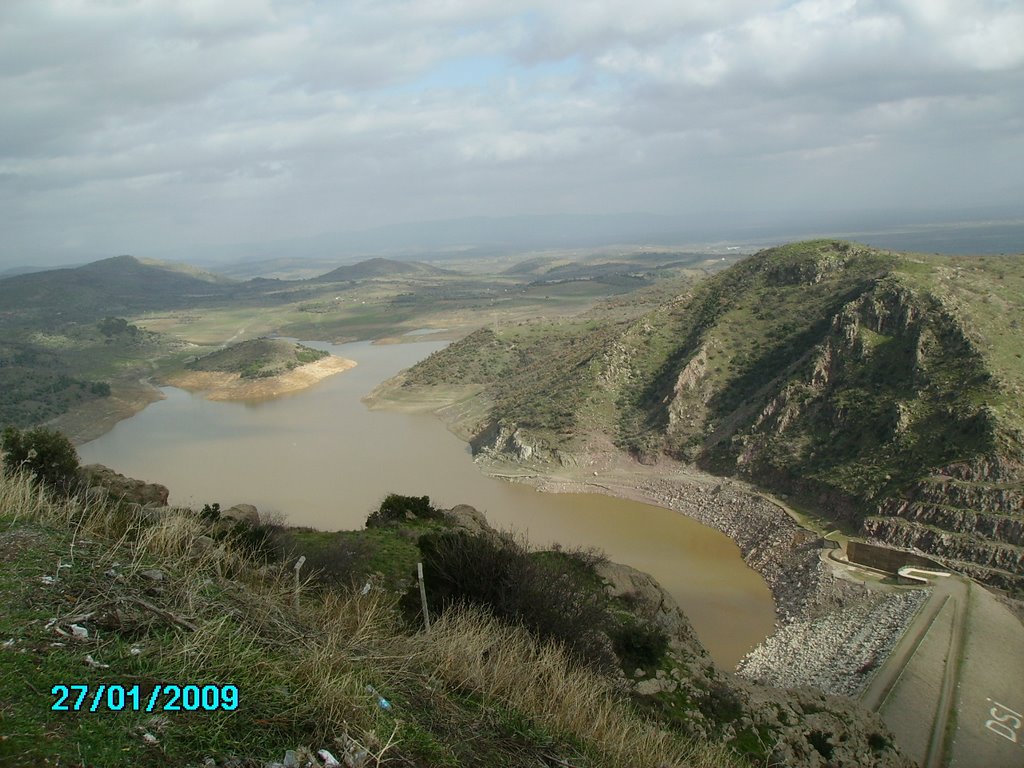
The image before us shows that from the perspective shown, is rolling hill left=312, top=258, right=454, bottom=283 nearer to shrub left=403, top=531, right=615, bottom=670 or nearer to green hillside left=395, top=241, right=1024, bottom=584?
green hillside left=395, top=241, right=1024, bottom=584

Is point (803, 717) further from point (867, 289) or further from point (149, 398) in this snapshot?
point (149, 398)

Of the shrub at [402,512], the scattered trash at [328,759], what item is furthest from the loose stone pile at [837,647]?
the scattered trash at [328,759]

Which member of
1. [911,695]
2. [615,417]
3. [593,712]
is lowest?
[911,695]

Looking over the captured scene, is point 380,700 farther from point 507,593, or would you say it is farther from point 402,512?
point 402,512

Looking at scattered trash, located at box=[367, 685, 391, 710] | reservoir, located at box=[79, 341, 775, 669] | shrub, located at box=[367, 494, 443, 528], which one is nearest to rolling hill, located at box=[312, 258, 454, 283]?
reservoir, located at box=[79, 341, 775, 669]

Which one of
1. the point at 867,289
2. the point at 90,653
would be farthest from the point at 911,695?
the point at 867,289

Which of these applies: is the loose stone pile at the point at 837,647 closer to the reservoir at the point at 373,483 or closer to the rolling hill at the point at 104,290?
the reservoir at the point at 373,483
